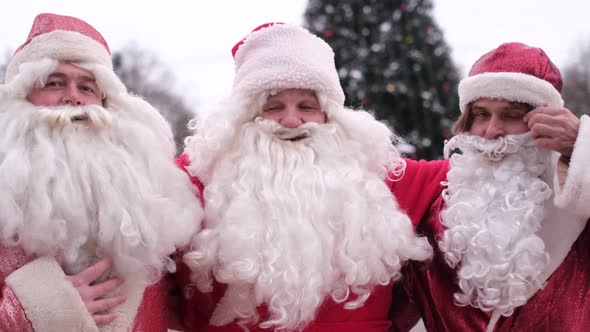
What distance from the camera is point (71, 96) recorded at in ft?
8.77

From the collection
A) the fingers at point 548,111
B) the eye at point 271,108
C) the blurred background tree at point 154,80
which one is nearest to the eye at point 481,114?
the fingers at point 548,111

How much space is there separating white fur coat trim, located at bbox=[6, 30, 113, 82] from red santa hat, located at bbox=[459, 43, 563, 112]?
1630 millimetres

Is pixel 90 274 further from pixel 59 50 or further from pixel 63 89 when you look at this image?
pixel 59 50

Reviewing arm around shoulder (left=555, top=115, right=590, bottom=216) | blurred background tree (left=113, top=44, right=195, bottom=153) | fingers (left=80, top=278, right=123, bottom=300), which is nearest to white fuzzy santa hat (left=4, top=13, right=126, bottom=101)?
fingers (left=80, top=278, right=123, bottom=300)

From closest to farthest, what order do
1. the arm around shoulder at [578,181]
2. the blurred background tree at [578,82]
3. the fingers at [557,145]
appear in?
the arm around shoulder at [578,181] < the fingers at [557,145] < the blurred background tree at [578,82]

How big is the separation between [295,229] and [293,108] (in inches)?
23.5

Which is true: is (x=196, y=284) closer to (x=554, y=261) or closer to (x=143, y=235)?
(x=143, y=235)

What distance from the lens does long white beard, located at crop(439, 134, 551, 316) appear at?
2707 millimetres

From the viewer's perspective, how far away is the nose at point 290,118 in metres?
3.03

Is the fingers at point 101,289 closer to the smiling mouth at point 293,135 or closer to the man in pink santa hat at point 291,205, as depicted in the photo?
the man in pink santa hat at point 291,205

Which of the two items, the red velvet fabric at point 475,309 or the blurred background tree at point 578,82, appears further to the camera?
the blurred background tree at point 578,82

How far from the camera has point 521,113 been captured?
2.86m

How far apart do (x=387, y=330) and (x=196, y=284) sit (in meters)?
0.92

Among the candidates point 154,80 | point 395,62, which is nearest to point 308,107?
point 395,62
